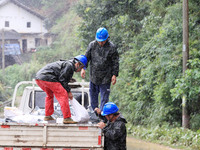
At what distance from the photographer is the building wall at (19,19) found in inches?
2000

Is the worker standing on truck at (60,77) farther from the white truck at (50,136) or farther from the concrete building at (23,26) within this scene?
the concrete building at (23,26)

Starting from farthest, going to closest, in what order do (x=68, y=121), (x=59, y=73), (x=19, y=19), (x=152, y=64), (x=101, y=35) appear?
(x=19, y=19)
(x=152, y=64)
(x=101, y=35)
(x=59, y=73)
(x=68, y=121)

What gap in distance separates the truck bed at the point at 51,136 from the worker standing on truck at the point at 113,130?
0.50 ft

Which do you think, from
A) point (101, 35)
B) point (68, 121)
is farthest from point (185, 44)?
point (68, 121)

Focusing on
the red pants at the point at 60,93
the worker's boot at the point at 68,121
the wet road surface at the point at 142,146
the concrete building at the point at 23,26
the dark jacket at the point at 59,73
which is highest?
the concrete building at the point at 23,26

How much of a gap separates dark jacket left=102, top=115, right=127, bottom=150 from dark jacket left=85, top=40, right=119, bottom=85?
1905 millimetres

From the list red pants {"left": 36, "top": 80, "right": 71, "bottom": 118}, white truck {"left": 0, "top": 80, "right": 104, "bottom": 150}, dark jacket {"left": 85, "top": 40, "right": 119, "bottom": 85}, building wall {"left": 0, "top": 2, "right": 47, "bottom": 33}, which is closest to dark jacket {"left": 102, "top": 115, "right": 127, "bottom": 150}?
white truck {"left": 0, "top": 80, "right": 104, "bottom": 150}

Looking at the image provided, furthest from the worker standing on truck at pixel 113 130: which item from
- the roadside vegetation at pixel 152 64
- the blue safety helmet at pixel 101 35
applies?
the roadside vegetation at pixel 152 64

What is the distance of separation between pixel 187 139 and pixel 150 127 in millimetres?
4154

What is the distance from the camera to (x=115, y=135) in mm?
5789

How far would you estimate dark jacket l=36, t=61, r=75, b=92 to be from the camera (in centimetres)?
648

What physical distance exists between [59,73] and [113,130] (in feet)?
4.75

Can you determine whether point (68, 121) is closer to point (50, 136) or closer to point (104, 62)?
point (50, 136)

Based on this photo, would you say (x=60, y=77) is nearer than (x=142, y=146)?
Yes
